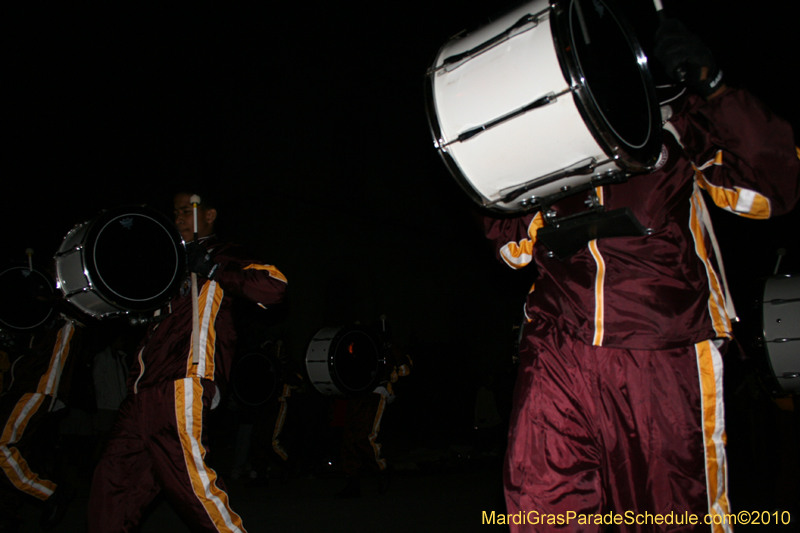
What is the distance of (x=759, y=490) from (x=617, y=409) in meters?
6.72

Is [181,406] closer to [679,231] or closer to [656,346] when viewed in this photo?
[656,346]

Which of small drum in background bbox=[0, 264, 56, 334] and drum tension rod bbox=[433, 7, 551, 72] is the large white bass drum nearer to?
drum tension rod bbox=[433, 7, 551, 72]

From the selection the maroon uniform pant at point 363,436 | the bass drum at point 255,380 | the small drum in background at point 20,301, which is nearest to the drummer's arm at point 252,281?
the small drum in background at point 20,301

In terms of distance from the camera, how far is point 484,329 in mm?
21391

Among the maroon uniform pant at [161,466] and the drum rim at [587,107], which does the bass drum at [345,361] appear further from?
the drum rim at [587,107]

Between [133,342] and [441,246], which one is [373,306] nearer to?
[441,246]

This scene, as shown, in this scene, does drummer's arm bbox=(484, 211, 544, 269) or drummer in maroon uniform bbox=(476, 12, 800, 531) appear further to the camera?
drummer's arm bbox=(484, 211, 544, 269)

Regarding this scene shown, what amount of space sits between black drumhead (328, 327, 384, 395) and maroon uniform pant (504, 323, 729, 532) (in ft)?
15.6

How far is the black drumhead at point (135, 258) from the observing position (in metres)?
2.66

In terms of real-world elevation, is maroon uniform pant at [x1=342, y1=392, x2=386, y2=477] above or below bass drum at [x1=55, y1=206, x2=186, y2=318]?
below

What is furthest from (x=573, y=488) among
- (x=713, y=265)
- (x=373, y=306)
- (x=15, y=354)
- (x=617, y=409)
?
(x=373, y=306)

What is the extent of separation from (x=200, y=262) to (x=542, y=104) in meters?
2.09

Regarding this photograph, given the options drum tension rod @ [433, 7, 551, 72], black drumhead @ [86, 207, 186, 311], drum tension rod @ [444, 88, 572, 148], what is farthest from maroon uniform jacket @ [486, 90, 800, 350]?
black drumhead @ [86, 207, 186, 311]

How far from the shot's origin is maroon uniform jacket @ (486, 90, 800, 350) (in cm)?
181
